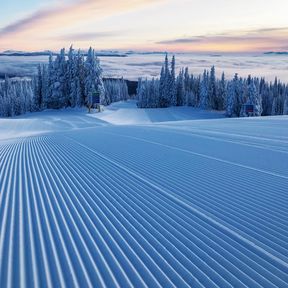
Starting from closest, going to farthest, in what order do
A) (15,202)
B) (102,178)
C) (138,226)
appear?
(138,226) < (15,202) < (102,178)

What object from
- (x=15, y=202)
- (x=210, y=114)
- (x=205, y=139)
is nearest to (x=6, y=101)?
(x=210, y=114)

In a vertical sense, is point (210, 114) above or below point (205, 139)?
below

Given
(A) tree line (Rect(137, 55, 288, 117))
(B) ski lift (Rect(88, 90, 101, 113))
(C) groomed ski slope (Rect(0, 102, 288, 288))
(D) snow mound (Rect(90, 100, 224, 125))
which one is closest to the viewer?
(C) groomed ski slope (Rect(0, 102, 288, 288))

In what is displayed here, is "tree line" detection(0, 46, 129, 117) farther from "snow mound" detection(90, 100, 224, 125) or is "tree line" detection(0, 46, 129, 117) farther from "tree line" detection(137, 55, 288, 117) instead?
"tree line" detection(137, 55, 288, 117)

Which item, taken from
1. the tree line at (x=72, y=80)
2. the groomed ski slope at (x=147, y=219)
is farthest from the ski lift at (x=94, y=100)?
the groomed ski slope at (x=147, y=219)

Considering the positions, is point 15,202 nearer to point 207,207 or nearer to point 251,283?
point 207,207

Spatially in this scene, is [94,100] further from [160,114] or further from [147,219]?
[147,219]

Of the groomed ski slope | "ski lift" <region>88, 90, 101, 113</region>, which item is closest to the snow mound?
"ski lift" <region>88, 90, 101, 113</region>

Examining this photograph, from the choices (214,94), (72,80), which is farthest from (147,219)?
(214,94)
